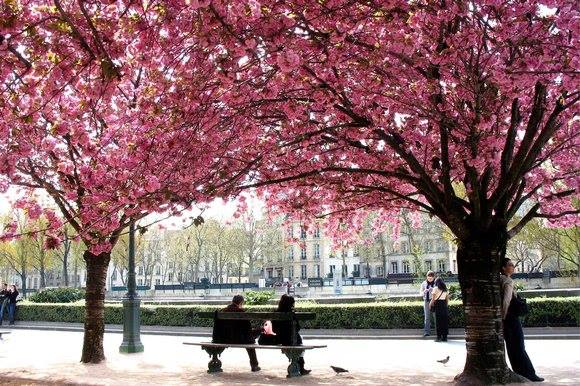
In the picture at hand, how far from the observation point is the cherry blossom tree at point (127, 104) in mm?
6180

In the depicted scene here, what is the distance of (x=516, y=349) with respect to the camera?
27.3ft

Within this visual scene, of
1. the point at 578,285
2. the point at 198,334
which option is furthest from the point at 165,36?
the point at 578,285

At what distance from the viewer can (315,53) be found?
707cm

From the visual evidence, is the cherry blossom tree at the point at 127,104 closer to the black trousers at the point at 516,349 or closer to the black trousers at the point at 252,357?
the black trousers at the point at 252,357

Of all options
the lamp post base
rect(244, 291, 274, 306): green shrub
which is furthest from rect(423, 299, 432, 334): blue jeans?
the lamp post base

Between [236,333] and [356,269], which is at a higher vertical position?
[356,269]

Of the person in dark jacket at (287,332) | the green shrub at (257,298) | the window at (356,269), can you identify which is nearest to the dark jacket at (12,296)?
the green shrub at (257,298)

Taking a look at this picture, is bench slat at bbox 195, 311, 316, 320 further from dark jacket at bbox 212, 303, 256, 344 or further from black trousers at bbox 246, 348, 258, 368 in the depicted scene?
black trousers at bbox 246, 348, 258, 368

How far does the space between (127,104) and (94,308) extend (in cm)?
537

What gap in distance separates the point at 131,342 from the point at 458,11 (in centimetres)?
1069

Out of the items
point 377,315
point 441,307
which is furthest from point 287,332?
point 377,315

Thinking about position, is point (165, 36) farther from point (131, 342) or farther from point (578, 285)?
point (578, 285)

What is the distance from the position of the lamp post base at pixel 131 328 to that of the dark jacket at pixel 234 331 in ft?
13.2

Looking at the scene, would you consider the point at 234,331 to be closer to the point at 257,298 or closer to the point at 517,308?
the point at 517,308
